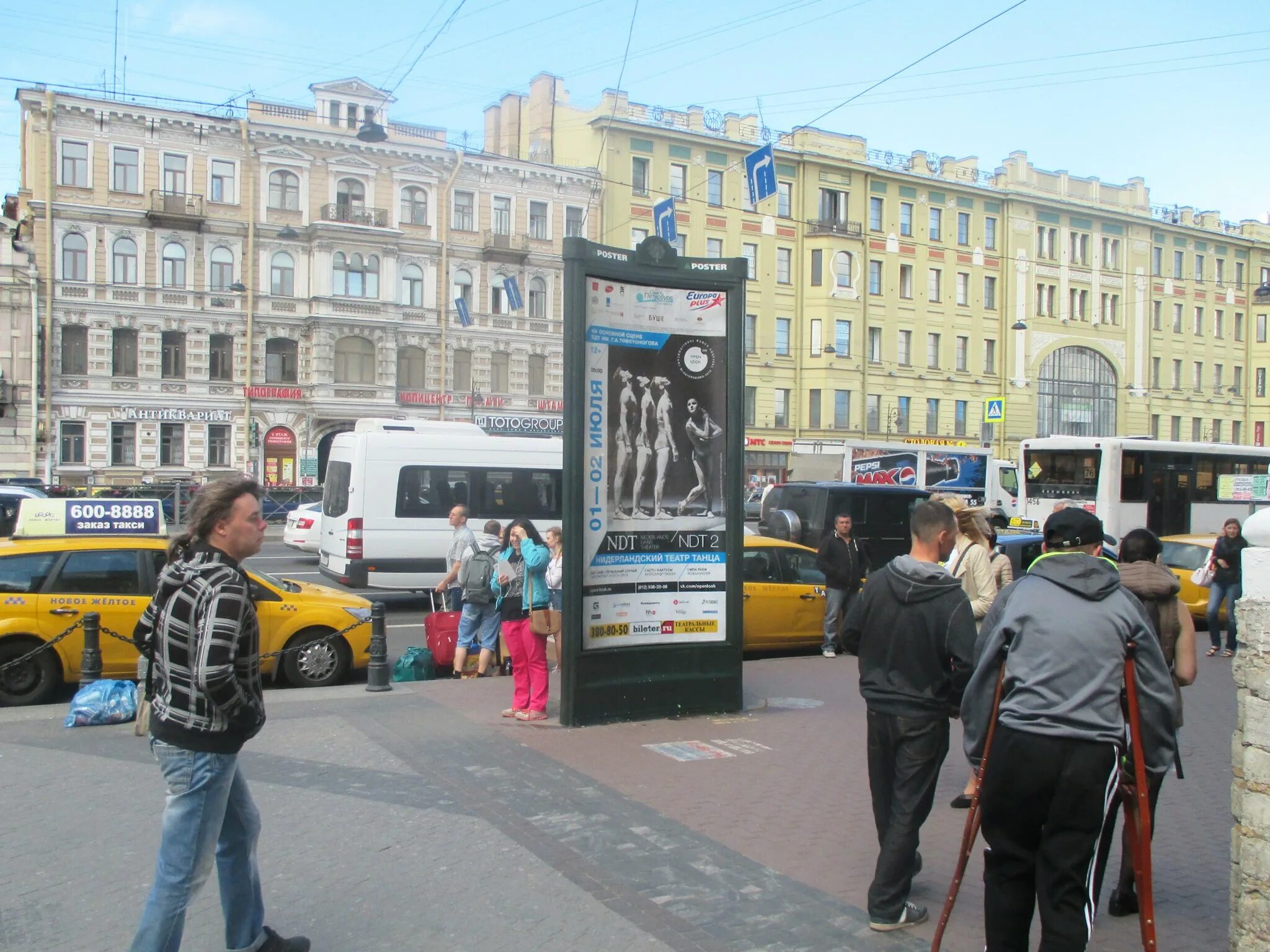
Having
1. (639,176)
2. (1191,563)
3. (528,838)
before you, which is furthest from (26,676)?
(639,176)

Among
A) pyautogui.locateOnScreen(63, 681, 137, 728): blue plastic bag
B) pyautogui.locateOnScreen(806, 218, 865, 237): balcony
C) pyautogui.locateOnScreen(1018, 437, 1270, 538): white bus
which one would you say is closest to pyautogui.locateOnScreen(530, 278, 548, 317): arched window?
pyautogui.locateOnScreen(806, 218, 865, 237): balcony

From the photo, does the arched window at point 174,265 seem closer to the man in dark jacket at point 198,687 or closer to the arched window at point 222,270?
the arched window at point 222,270

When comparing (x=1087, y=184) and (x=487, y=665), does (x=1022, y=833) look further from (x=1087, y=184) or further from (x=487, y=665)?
(x=1087, y=184)

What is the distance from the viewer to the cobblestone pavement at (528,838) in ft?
16.0

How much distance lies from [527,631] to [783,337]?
44963 mm

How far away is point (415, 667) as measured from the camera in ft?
37.4

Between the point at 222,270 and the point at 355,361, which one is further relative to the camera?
the point at 355,361

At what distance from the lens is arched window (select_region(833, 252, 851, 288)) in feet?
171

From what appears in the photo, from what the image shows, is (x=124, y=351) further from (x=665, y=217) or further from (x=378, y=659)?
(x=378, y=659)

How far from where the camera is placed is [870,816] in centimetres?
652

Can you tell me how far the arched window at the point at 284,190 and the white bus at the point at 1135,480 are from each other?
28.2 m

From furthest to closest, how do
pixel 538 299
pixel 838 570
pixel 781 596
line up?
1. pixel 538 299
2. pixel 781 596
3. pixel 838 570

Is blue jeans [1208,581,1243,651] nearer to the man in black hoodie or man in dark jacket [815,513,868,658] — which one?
man in dark jacket [815,513,868,658]

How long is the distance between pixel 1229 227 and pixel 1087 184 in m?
11.9
